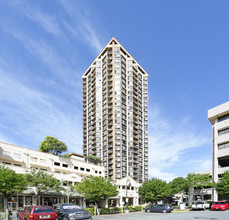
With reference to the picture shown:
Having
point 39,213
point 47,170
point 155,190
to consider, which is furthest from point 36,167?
point 39,213

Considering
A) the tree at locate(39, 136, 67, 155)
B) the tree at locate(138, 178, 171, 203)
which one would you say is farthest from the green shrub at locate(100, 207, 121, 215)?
the tree at locate(39, 136, 67, 155)

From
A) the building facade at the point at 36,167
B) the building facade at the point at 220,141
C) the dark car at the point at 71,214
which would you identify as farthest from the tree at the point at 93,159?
the dark car at the point at 71,214

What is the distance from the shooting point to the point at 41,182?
1762 inches

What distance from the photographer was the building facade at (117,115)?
4075 inches

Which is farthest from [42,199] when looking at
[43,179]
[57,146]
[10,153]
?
[57,146]

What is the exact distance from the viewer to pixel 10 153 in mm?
51875

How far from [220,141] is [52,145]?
5247cm

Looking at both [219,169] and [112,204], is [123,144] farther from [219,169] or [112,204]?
[219,169]

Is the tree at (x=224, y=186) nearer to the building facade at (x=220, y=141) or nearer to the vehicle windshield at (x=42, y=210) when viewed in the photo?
the building facade at (x=220, y=141)

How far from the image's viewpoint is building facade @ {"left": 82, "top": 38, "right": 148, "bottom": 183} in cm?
10350

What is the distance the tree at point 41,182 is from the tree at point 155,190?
1954 centimetres

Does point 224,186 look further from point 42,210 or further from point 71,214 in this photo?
point 42,210

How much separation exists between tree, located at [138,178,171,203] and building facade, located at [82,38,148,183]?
43233mm

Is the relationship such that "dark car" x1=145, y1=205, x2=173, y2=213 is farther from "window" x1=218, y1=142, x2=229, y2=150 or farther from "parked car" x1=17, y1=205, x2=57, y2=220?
"window" x1=218, y1=142, x2=229, y2=150
